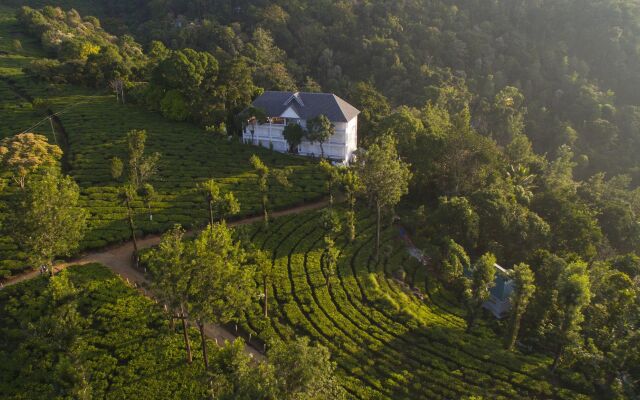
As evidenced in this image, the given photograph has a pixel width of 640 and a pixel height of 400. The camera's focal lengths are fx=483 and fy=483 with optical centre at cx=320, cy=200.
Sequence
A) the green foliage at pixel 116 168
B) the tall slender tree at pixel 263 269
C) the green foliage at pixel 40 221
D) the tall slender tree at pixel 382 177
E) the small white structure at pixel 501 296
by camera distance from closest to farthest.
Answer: the green foliage at pixel 40 221 < the tall slender tree at pixel 263 269 < the small white structure at pixel 501 296 < the tall slender tree at pixel 382 177 < the green foliage at pixel 116 168

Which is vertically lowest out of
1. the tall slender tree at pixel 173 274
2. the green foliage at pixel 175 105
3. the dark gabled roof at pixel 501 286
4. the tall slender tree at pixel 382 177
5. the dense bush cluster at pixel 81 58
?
the dark gabled roof at pixel 501 286

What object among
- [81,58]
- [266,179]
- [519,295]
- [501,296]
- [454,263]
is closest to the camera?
[519,295]

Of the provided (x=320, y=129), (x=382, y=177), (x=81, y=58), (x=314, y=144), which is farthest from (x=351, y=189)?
(x=81, y=58)

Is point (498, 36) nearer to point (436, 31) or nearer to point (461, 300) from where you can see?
point (436, 31)

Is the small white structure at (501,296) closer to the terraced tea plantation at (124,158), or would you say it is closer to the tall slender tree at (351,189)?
the tall slender tree at (351,189)

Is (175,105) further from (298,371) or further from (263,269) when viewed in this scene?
(298,371)

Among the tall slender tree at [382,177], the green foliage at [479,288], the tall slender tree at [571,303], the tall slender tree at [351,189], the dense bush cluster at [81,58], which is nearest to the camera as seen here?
the tall slender tree at [571,303]

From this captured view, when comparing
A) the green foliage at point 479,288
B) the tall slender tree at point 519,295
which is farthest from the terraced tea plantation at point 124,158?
the tall slender tree at point 519,295

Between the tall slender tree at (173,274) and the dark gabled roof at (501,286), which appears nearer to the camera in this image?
the tall slender tree at (173,274)
